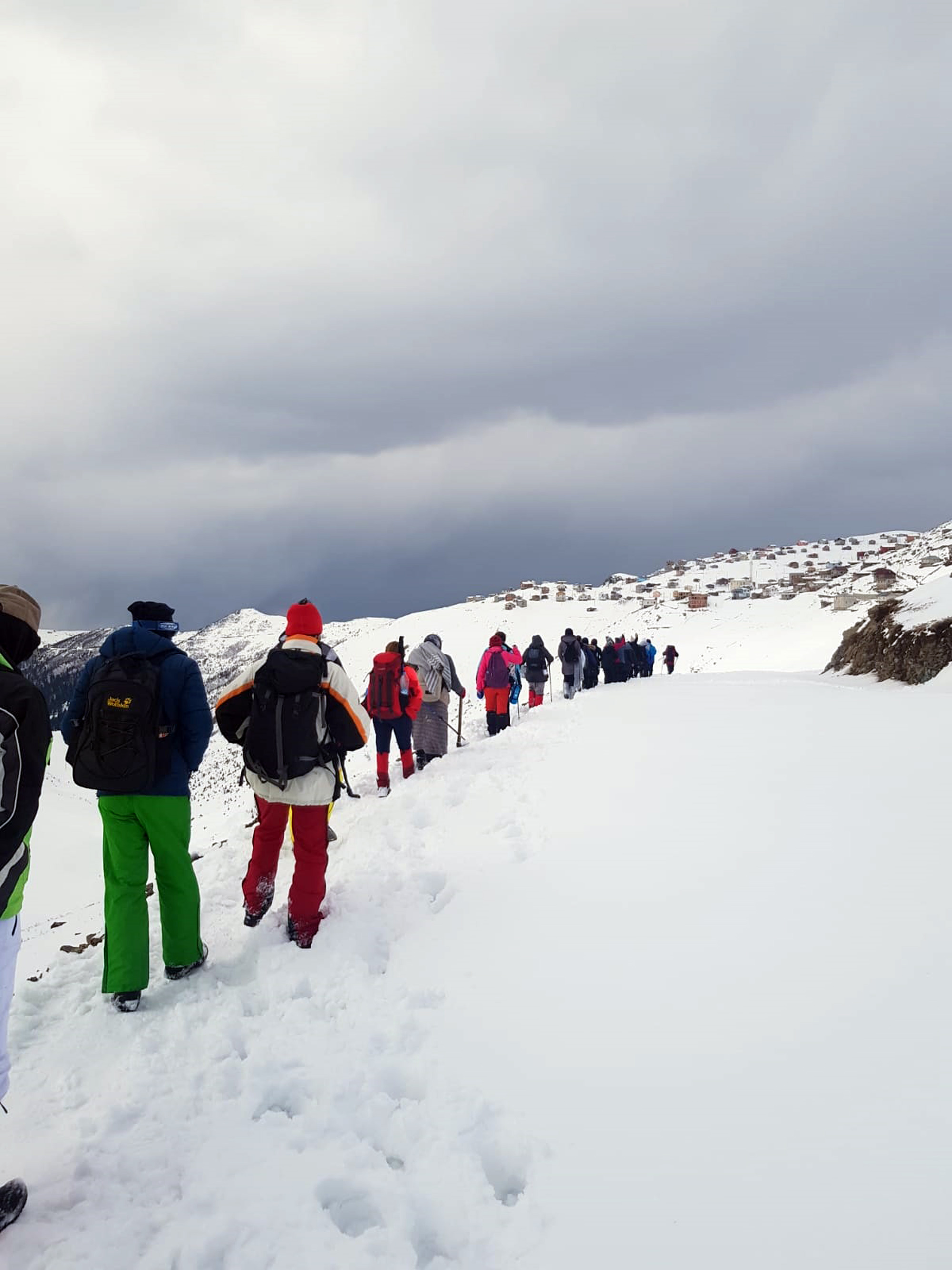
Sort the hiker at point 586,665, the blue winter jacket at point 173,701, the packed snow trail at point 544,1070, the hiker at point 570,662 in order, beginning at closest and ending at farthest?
the packed snow trail at point 544,1070
the blue winter jacket at point 173,701
the hiker at point 570,662
the hiker at point 586,665

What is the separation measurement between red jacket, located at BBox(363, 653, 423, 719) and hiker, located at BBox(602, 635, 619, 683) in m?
17.4

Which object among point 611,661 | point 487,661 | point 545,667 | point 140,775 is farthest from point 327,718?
Answer: point 611,661

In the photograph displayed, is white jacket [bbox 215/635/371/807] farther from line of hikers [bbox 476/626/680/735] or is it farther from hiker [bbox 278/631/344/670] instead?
line of hikers [bbox 476/626/680/735]

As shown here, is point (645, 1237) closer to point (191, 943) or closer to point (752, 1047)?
point (752, 1047)

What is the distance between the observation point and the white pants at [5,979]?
2.79 metres

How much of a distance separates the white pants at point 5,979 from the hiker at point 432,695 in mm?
7880

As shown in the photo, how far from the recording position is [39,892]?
21031 mm

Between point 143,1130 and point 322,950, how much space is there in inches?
65.8

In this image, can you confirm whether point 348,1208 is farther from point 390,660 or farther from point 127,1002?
point 390,660

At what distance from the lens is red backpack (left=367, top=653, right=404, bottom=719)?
32.2ft

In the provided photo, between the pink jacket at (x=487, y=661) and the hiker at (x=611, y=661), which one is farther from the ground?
the pink jacket at (x=487, y=661)

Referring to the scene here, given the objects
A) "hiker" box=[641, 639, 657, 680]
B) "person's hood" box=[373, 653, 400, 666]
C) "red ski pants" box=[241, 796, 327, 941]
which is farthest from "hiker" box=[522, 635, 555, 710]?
"red ski pants" box=[241, 796, 327, 941]

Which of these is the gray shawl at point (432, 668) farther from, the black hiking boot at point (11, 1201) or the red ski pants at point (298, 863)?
the black hiking boot at point (11, 1201)

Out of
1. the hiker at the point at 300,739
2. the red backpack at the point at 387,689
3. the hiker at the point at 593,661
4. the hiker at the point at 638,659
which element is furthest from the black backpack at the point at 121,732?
the hiker at the point at 638,659
